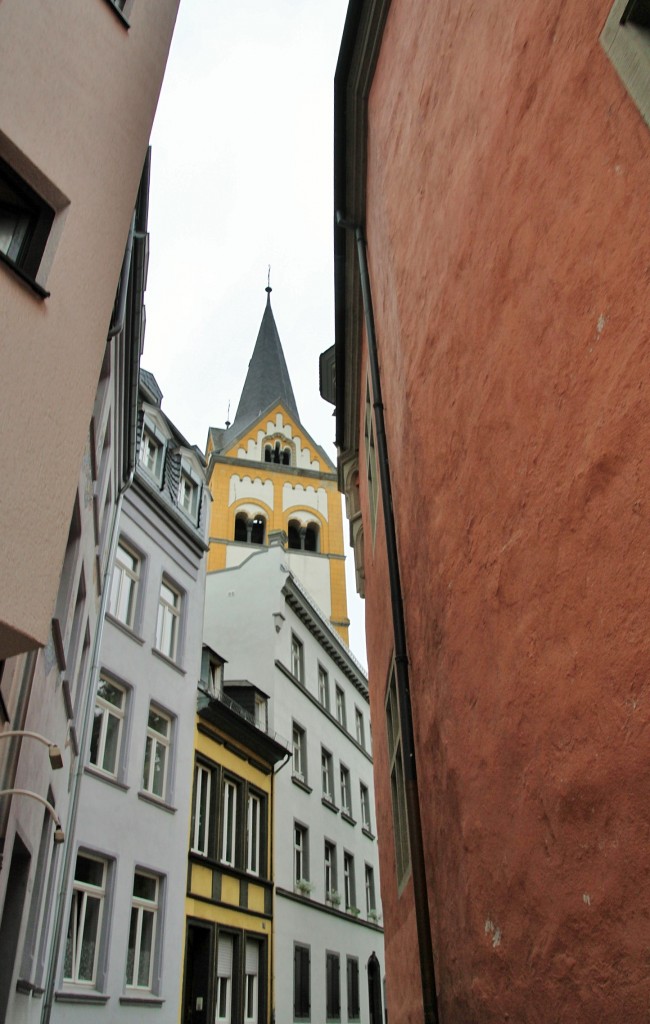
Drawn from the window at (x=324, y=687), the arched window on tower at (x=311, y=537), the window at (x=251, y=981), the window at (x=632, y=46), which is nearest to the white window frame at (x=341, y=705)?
the window at (x=324, y=687)

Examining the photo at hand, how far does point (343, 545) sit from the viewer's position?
176 feet

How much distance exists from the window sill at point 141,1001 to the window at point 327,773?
37.2 ft

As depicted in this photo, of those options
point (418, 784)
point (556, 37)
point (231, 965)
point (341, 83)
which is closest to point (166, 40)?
point (341, 83)

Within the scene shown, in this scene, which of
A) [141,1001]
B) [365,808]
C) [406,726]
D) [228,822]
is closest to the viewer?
[406,726]

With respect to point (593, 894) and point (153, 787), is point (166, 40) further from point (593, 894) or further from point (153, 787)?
point (153, 787)

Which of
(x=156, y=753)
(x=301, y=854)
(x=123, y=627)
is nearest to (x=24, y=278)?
(x=123, y=627)

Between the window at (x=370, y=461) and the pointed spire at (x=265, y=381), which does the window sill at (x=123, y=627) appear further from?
the pointed spire at (x=265, y=381)

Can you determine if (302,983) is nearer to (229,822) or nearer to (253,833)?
(253,833)

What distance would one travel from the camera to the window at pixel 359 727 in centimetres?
3048

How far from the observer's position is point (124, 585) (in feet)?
54.9

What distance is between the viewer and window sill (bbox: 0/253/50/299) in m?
5.54

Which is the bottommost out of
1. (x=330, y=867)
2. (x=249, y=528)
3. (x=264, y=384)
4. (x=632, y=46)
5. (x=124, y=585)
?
(x=632, y=46)

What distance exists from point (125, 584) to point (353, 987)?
14.7 meters

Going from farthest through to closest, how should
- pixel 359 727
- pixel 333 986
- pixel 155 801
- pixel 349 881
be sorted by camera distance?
pixel 359 727 < pixel 349 881 < pixel 333 986 < pixel 155 801
